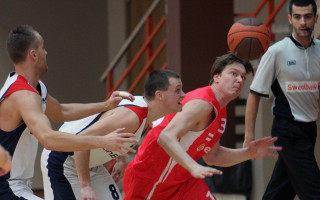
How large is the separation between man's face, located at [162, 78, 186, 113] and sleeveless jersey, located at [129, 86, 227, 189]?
0.22ft

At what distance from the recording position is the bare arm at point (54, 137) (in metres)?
3.86

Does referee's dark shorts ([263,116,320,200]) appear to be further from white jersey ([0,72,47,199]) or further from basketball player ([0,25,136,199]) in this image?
white jersey ([0,72,47,199])

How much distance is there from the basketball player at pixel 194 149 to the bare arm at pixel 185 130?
0.01 meters

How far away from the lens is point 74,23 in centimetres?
1156

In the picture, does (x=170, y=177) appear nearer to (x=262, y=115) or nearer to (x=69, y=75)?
(x=262, y=115)

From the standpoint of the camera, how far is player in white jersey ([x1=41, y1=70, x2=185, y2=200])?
4.69 m

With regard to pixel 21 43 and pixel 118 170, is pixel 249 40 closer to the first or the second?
pixel 118 170

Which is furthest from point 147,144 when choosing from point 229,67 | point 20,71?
point 20,71

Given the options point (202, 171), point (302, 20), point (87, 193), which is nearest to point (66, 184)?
point (87, 193)

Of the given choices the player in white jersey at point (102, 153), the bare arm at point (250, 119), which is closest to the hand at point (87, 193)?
the player in white jersey at point (102, 153)

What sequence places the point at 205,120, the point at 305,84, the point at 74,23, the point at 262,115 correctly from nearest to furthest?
Answer: 1. the point at 205,120
2. the point at 305,84
3. the point at 262,115
4. the point at 74,23

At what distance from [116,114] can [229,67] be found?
110cm

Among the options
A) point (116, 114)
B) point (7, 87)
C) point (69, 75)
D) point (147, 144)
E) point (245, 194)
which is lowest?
point (245, 194)

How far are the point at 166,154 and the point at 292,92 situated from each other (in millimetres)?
1278
